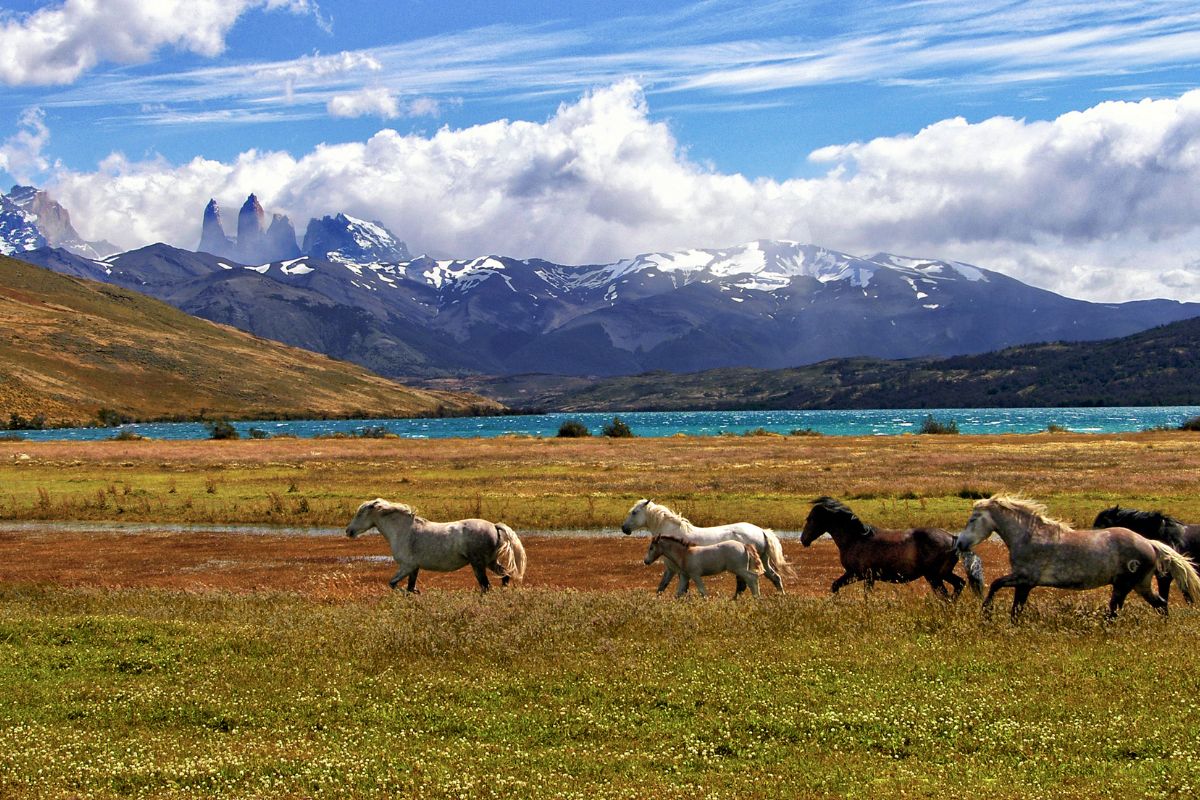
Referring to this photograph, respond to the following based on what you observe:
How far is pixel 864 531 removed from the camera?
19.2 metres

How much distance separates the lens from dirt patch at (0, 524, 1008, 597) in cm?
2459

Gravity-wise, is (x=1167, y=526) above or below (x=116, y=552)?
above

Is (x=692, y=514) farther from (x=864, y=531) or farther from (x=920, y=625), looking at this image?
(x=920, y=625)

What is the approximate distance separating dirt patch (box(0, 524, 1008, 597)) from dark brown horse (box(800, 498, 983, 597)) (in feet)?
2.25

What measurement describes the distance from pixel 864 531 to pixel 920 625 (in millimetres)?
4221

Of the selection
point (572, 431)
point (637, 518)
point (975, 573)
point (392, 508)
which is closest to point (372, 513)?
point (392, 508)

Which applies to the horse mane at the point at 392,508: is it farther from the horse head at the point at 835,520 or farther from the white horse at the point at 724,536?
the horse head at the point at 835,520

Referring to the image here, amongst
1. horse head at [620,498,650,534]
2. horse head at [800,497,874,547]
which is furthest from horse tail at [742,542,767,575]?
horse head at [620,498,650,534]

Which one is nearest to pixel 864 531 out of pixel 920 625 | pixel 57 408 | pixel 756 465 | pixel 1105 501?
pixel 920 625

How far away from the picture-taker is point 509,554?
2075 cm

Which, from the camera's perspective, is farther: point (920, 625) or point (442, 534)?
point (442, 534)

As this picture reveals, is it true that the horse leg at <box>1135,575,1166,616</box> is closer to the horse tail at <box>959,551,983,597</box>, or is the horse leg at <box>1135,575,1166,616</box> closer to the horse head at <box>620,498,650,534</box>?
the horse tail at <box>959,551,983,597</box>

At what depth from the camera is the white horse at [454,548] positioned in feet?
67.7

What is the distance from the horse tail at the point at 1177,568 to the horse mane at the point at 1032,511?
4.81 feet
